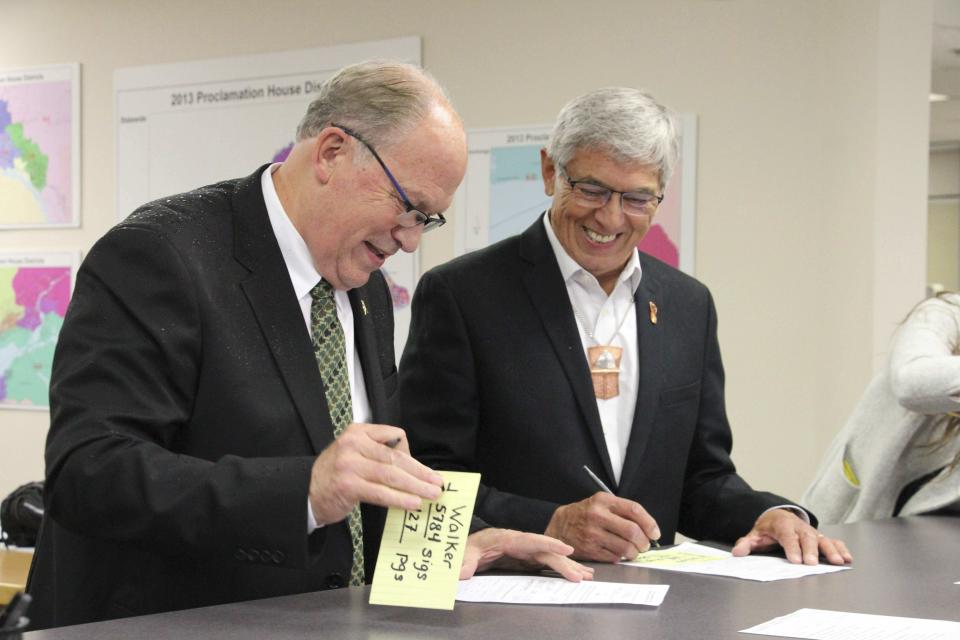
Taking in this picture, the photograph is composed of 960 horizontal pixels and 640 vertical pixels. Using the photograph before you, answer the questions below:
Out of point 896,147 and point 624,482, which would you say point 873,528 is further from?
point 896,147

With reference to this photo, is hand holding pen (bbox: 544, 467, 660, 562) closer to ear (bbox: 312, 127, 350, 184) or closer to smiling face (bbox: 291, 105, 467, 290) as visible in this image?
smiling face (bbox: 291, 105, 467, 290)

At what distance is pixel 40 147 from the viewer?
18.2ft

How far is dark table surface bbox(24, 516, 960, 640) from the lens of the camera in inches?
55.4

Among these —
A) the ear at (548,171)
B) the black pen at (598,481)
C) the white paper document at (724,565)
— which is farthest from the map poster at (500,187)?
the white paper document at (724,565)

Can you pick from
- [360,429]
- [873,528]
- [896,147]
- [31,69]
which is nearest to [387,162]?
[360,429]

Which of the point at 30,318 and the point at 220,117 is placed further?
the point at 30,318

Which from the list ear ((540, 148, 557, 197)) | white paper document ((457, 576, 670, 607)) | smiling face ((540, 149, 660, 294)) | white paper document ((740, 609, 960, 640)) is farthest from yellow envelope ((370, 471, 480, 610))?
ear ((540, 148, 557, 197))

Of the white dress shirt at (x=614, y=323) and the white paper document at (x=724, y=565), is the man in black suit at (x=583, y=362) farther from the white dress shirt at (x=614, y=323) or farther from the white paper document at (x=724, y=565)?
the white paper document at (x=724, y=565)

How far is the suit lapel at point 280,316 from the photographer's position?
67.0 inches

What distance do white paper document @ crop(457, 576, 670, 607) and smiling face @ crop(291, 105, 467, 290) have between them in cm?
52

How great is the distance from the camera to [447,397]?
2.29 metres

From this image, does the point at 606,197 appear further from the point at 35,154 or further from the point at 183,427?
the point at 35,154

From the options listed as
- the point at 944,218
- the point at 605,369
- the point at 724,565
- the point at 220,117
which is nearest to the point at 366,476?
the point at 724,565

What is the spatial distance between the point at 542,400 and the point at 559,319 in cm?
18
